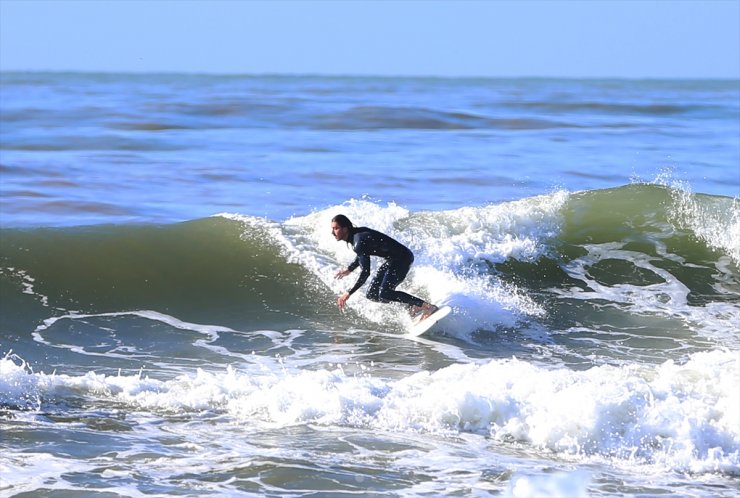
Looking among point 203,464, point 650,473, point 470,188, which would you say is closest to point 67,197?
point 470,188

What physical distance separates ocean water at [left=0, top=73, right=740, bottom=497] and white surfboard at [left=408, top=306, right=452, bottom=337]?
17 centimetres

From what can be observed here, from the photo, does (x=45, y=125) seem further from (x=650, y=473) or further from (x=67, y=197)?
(x=650, y=473)

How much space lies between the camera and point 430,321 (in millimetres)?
11062

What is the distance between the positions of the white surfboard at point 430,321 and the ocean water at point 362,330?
0.17 m

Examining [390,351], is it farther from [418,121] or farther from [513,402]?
[418,121]

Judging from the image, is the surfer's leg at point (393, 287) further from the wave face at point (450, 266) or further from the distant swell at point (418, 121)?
the distant swell at point (418, 121)

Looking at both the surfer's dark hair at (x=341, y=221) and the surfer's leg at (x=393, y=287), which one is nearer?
the surfer's dark hair at (x=341, y=221)

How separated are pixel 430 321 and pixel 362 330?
2.59 ft

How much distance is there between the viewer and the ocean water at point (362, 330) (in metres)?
7.05

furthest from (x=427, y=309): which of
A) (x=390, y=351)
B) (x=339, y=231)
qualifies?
(x=339, y=231)

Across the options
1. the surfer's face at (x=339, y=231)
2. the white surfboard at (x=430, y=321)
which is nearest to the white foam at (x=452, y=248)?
the white surfboard at (x=430, y=321)

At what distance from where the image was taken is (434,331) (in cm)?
1115

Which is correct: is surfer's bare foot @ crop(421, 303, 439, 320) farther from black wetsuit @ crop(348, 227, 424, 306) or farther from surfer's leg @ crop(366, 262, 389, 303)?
surfer's leg @ crop(366, 262, 389, 303)

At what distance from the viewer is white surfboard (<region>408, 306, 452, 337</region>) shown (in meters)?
11.0
